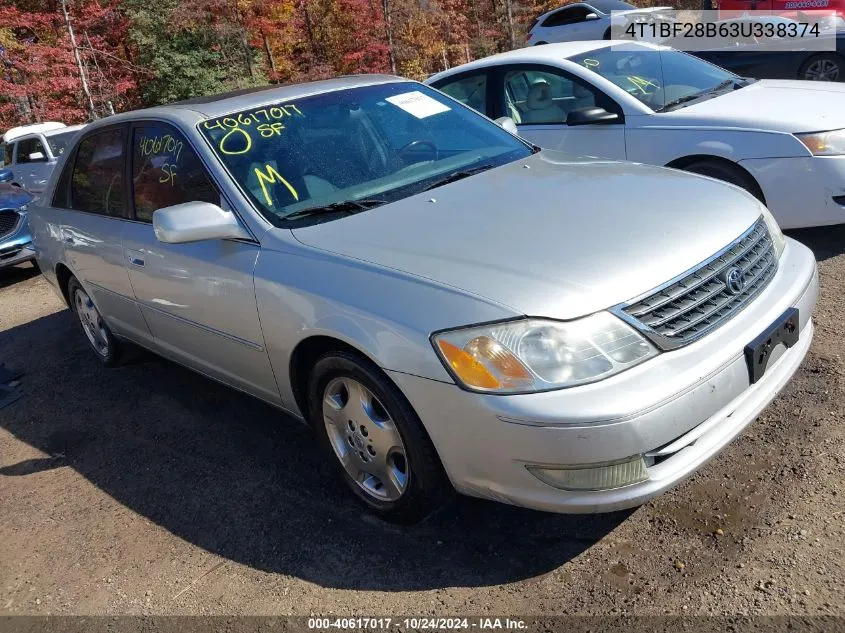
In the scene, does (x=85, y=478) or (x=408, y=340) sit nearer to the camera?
(x=408, y=340)

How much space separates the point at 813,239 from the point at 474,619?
4.14 m

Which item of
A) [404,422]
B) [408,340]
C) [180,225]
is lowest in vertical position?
[404,422]

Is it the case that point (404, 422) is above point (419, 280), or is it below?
below

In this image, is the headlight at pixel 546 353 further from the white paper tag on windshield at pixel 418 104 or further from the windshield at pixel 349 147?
the white paper tag on windshield at pixel 418 104

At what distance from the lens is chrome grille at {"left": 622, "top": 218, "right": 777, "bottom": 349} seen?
2504 millimetres

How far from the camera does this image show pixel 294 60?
23062 mm

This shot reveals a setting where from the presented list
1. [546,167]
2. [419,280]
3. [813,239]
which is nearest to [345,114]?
[546,167]

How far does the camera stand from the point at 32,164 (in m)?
12.9

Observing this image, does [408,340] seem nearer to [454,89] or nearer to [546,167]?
[546,167]

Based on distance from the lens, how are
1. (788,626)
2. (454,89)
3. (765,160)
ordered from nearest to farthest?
(788,626), (765,160), (454,89)

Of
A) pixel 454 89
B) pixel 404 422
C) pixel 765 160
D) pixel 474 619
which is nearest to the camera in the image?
pixel 474 619

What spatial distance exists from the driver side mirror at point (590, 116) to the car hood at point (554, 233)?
1.91 m

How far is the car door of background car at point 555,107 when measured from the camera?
5.59 m

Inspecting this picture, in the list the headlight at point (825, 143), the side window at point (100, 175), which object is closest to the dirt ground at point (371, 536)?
the headlight at point (825, 143)
